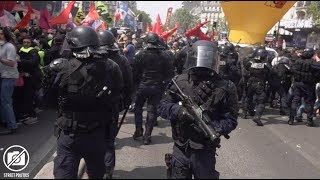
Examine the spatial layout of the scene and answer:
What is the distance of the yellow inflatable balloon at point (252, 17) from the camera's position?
14961 mm

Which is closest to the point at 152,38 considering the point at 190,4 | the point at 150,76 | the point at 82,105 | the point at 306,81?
the point at 150,76

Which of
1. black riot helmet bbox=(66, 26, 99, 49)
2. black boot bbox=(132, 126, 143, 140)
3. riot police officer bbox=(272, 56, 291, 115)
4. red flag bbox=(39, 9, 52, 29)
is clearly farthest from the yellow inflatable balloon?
→ black riot helmet bbox=(66, 26, 99, 49)

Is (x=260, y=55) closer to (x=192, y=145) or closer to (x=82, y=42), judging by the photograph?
(x=192, y=145)

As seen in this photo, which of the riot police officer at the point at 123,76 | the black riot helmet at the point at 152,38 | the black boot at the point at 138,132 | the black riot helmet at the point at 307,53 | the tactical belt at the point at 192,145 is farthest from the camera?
the black riot helmet at the point at 307,53

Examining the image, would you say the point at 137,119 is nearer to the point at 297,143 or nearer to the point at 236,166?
the point at 236,166

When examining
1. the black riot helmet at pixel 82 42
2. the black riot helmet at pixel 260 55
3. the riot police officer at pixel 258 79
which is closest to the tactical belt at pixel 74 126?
the black riot helmet at pixel 82 42

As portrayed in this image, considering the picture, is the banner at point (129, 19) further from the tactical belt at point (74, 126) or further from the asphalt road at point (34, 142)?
the tactical belt at point (74, 126)

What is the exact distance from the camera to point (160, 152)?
6566 millimetres

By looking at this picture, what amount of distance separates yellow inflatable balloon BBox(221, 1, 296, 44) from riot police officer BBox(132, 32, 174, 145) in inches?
340

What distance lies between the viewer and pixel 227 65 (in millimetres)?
9422

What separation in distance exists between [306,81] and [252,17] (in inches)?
248

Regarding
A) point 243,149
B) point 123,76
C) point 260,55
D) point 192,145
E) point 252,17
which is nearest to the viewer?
point 192,145

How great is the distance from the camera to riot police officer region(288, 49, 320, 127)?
9438 mm

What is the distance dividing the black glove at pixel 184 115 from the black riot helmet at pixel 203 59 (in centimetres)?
38
